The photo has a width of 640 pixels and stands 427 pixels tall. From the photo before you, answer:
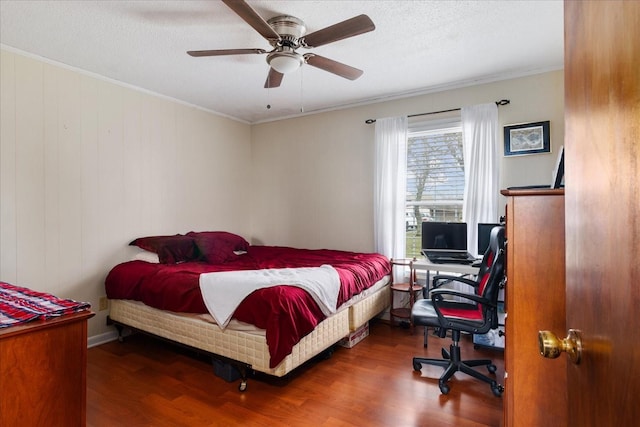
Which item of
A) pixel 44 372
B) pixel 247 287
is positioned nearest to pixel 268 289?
pixel 247 287

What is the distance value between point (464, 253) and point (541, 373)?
1.94m

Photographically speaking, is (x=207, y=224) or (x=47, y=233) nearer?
(x=47, y=233)

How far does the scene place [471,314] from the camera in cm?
236

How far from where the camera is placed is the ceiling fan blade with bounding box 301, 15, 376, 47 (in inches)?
70.9

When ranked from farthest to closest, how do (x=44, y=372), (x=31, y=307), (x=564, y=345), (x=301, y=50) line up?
(x=301, y=50) → (x=31, y=307) → (x=44, y=372) → (x=564, y=345)

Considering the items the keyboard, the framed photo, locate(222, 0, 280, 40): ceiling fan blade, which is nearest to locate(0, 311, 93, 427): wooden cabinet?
locate(222, 0, 280, 40): ceiling fan blade

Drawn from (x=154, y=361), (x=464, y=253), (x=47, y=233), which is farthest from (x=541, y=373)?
(x=47, y=233)

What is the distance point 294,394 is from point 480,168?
2.61 metres

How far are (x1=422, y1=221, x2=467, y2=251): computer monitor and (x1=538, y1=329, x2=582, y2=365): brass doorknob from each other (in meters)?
2.65

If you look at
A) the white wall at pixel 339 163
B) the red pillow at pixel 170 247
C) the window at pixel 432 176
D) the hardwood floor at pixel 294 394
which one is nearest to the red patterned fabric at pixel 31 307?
the hardwood floor at pixel 294 394

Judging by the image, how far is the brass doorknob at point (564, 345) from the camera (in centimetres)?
63

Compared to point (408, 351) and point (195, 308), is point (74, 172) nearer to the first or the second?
point (195, 308)

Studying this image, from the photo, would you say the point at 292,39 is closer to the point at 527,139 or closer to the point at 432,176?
the point at 432,176

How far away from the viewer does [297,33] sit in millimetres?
2266
